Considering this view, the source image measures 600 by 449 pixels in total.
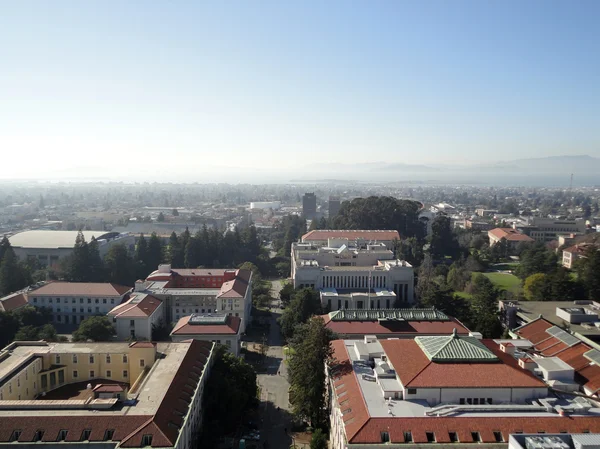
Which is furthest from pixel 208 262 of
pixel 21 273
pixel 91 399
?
pixel 91 399

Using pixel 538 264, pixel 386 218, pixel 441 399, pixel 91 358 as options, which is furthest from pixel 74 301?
pixel 538 264

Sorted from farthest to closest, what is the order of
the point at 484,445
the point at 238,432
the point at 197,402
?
the point at 238,432
the point at 197,402
the point at 484,445

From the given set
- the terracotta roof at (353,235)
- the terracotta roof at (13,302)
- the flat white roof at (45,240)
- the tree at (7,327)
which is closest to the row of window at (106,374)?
the tree at (7,327)

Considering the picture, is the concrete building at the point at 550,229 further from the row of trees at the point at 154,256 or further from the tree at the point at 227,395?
the tree at the point at 227,395

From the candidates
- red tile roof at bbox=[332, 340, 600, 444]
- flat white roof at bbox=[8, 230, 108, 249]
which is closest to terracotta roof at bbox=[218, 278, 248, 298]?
red tile roof at bbox=[332, 340, 600, 444]

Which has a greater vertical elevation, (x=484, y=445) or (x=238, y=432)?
(x=484, y=445)

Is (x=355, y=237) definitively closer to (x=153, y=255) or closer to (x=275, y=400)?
(x=153, y=255)

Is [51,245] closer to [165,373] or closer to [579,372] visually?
[165,373]
